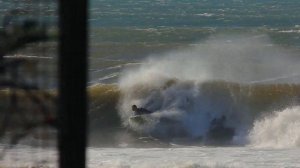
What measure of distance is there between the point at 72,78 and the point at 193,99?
17215 mm

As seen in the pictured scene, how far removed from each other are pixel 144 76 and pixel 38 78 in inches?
758

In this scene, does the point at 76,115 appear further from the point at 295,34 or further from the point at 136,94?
the point at 295,34

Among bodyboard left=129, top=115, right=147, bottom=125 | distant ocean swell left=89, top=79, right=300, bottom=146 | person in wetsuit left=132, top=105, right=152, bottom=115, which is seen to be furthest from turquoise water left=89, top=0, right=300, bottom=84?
bodyboard left=129, top=115, right=147, bottom=125

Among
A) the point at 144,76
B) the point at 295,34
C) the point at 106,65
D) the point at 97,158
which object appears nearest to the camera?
the point at 97,158

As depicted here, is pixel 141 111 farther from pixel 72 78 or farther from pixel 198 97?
pixel 72 78

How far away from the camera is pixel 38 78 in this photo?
2.42 metres

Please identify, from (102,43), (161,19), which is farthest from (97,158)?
(161,19)

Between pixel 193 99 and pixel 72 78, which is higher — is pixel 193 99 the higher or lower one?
the lower one

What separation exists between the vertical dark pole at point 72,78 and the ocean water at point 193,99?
0.24ft

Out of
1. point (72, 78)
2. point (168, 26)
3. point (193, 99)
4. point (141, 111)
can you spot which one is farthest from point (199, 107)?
point (168, 26)

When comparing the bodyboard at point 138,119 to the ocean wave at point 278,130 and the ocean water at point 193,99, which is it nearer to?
the ocean water at point 193,99

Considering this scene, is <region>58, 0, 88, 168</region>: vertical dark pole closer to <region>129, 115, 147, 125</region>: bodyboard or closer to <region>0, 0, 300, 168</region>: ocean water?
<region>0, 0, 300, 168</region>: ocean water

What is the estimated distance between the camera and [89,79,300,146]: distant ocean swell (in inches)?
696

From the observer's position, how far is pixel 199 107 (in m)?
19.3
